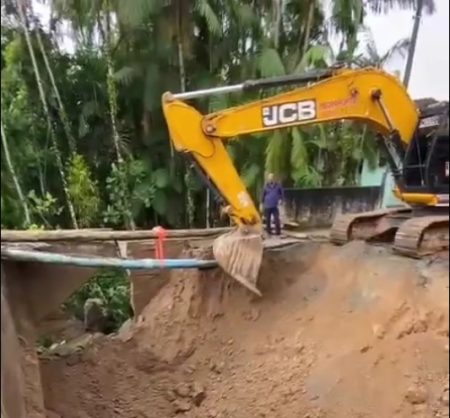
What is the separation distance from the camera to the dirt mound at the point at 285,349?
21.9 ft

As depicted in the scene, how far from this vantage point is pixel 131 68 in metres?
13.7

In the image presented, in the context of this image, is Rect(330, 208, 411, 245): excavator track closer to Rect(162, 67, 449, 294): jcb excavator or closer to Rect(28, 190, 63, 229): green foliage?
Rect(162, 67, 449, 294): jcb excavator

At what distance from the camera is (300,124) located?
300 inches

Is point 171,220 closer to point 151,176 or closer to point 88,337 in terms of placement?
point 151,176

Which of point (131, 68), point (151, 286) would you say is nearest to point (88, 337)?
point (151, 286)

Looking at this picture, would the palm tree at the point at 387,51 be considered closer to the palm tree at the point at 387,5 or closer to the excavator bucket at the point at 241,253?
the palm tree at the point at 387,5

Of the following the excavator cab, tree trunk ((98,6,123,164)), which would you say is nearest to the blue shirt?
the excavator cab

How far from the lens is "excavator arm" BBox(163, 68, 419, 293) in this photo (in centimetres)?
753

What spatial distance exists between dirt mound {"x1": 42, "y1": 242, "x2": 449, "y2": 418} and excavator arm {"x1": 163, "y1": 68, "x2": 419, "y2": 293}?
578 millimetres

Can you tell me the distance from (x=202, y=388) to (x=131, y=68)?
732cm

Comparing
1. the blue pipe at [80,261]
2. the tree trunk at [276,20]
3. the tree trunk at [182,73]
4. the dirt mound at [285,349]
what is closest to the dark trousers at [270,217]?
the dirt mound at [285,349]

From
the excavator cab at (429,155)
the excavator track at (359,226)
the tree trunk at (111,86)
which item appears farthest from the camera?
the tree trunk at (111,86)

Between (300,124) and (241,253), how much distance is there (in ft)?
4.57

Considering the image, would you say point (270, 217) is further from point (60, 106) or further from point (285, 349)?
point (60, 106)
